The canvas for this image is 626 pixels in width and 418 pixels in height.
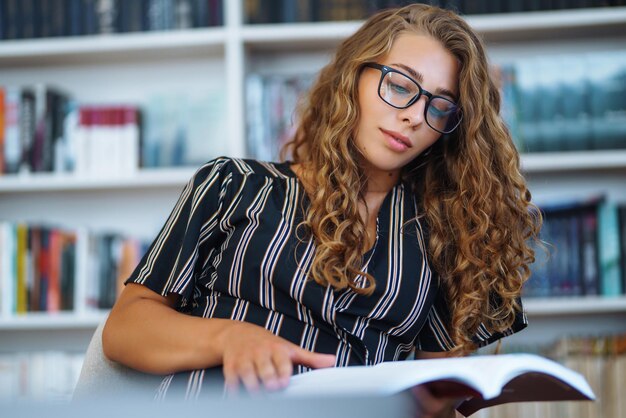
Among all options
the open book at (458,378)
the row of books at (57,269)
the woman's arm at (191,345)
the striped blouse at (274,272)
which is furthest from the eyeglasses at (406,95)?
the row of books at (57,269)

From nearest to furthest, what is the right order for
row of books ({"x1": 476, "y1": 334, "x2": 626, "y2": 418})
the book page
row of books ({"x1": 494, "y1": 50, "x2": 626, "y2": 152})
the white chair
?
the book page
the white chair
row of books ({"x1": 476, "y1": 334, "x2": 626, "y2": 418})
row of books ({"x1": 494, "y1": 50, "x2": 626, "y2": 152})

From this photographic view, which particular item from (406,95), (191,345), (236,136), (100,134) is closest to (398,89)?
(406,95)

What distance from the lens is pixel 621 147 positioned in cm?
225

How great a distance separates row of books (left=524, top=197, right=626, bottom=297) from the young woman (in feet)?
2.75

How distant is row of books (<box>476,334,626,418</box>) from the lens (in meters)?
2.14

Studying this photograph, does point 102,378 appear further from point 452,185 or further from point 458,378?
point 452,185

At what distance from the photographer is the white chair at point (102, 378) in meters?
1.07

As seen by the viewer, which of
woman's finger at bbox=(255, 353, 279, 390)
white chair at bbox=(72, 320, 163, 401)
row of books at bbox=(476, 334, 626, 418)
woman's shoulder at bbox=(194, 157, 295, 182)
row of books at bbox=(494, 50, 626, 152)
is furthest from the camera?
row of books at bbox=(494, 50, 626, 152)

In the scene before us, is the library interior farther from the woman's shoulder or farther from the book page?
the book page

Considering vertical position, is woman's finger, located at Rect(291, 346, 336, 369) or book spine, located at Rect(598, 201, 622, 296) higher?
woman's finger, located at Rect(291, 346, 336, 369)

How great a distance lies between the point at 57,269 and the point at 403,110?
139cm

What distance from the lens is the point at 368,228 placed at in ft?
4.26

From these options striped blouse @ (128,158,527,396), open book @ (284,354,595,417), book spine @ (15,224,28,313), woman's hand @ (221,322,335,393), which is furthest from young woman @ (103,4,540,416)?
book spine @ (15,224,28,313)

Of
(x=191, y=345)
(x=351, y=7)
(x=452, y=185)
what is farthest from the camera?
(x=351, y=7)
